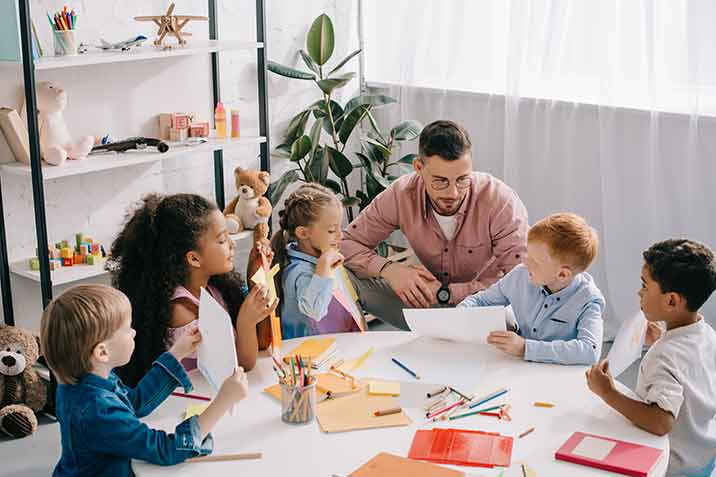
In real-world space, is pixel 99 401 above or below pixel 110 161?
below

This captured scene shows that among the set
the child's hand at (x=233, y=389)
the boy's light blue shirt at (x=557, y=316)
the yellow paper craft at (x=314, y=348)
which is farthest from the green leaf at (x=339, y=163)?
the child's hand at (x=233, y=389)

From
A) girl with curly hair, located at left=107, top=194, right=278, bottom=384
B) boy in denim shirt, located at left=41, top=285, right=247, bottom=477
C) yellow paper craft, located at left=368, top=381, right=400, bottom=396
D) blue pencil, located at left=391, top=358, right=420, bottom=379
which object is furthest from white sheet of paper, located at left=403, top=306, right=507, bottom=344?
boy in denim shirt, located at left=41, top=285, right=247, bottom=477

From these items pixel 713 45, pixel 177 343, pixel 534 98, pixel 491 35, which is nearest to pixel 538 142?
pixel 534 98

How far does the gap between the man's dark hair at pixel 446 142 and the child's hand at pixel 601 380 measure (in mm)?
992

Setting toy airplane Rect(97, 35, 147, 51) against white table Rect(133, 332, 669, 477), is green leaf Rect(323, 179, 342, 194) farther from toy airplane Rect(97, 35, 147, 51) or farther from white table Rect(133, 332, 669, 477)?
white table Rect(133, 332, 669, 477)

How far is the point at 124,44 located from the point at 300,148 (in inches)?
37.1

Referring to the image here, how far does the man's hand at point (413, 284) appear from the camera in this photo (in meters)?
2.73

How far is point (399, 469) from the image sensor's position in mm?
1646

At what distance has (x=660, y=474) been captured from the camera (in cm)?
167

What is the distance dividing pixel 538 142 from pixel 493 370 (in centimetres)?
196

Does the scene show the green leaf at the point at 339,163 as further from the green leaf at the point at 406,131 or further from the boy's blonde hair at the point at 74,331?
the boy's blonde hair at the point at 74,331

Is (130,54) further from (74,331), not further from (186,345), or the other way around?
(74,331)

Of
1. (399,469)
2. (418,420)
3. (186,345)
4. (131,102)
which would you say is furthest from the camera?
(131,102)

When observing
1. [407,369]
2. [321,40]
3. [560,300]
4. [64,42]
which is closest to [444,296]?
[560,300]
